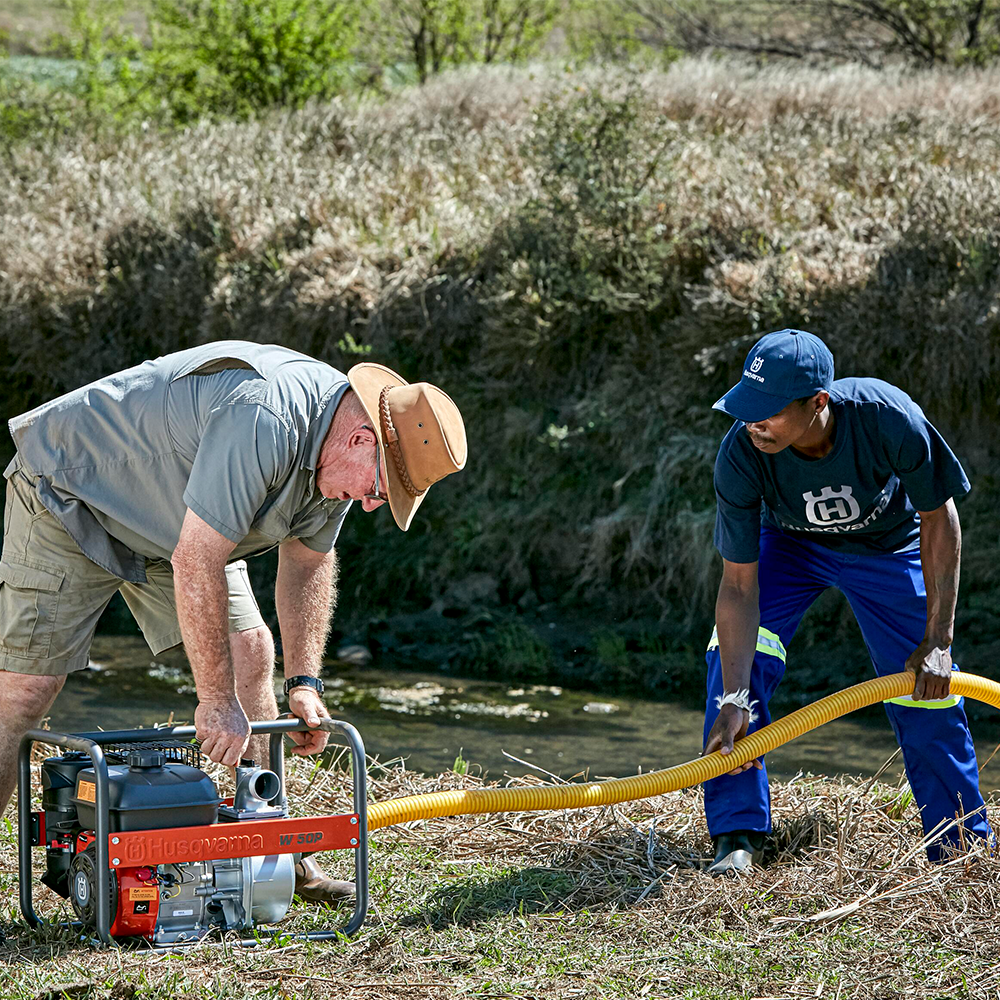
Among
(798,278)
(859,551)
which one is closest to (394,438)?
(859,551)

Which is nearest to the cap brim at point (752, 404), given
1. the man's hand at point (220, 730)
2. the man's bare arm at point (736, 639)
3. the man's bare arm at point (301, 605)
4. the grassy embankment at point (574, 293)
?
the man's bare arm at point (736, 639)

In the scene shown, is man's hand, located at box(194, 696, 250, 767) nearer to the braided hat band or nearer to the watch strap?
the watch strap

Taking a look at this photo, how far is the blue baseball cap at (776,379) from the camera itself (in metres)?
3.89

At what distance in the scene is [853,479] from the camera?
4129 mm

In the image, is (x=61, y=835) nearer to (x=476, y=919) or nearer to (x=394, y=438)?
(x=476, y=919)

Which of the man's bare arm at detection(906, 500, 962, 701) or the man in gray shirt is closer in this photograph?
the man in gray shirt

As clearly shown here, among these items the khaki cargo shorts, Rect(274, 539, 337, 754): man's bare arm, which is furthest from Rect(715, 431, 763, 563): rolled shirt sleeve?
the khaki cargo shorts

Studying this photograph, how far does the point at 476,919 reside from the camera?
12.6ft

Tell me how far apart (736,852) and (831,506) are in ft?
4.02

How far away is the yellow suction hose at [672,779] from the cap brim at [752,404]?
101 centimetres

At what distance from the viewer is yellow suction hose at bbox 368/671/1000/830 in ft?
13.4

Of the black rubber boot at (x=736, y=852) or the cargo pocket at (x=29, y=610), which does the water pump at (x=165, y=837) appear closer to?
the cargo pocket at (x=29, y=610)

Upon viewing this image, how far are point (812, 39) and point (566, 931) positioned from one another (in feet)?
62.4

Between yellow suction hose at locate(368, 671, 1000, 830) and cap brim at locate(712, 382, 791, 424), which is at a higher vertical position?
cap brim at locate(712, 382, 791, 424)
